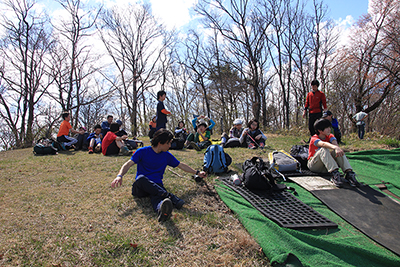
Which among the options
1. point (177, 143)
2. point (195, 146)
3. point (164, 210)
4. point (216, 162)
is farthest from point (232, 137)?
point (164, 210)

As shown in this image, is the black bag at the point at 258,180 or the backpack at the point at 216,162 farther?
the backpack at the point at 216,162

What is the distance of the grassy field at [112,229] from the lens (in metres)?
2.00

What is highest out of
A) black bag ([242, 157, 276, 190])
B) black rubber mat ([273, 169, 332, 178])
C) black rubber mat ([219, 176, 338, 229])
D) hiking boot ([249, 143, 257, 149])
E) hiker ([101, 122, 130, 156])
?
hiker ([101, 122, 130, 156])

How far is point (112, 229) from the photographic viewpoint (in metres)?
2.42

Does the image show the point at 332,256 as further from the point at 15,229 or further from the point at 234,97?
the point at 234,97

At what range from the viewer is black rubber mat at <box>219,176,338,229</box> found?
8.27 ft

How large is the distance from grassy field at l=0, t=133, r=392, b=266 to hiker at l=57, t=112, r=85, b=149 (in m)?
3.85

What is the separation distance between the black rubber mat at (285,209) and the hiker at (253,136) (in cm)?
365

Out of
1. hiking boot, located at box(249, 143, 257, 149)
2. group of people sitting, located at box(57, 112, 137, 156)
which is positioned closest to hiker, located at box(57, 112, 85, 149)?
group of people sitting, located at box(57, 112, 137, 156)

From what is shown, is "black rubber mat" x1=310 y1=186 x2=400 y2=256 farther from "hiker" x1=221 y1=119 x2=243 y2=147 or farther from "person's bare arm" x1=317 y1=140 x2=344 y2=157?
"hiker" x1=221 y1=119 x2=243 y2=147

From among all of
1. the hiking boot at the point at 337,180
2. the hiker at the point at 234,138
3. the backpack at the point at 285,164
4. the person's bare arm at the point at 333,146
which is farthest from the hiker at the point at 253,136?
the hiking boot at the point at 337,180

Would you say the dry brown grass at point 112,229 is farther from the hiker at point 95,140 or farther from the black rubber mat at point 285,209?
the hiker at point 95,140

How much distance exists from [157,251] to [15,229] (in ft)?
5.65

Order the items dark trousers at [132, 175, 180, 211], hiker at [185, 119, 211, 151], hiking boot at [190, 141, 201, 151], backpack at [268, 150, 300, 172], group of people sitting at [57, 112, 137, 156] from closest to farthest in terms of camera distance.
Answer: dark trousers at [132, 175, 180, 211] → backpack at [268, 150, 300, 172] → group of people sitting at [57, 112, 137, 156] → hiking boot at [190, 141, 201, 151] → hiker at [185, 119, 211, 151]
